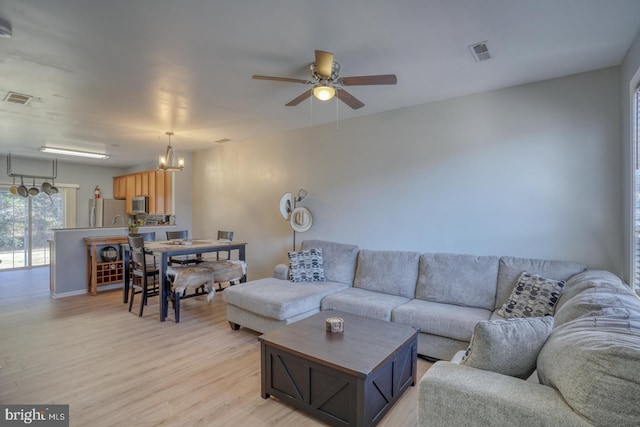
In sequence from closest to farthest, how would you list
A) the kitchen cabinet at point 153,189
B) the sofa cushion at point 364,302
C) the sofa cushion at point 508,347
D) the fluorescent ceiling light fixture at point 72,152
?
the sofa cushion at point 508,347 → the sofa cushion at point 364,302 → the fluorescent ceiling light fixture at point 72,152 → the kitchen cabinet at point 153,189

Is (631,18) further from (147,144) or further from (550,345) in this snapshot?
(147,144)

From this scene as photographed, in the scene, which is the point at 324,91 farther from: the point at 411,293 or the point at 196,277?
the point at 196,277

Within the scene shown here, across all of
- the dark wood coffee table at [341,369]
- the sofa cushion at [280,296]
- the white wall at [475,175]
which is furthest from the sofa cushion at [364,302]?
the white wall at [475,175]

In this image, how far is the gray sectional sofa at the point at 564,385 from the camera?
42.8 inches

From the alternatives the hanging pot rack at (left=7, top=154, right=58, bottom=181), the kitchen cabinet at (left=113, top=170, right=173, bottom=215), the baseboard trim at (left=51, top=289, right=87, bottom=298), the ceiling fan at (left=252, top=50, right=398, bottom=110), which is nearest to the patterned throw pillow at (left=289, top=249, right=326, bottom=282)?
the ceiling fan at (left=252, top=50, right=398, bottom=110)

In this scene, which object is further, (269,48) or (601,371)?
(269,48)

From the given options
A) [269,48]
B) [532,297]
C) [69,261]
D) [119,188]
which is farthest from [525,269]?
[119,188]

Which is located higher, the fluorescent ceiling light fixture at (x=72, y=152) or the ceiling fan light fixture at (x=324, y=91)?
the fluorescent ceiling light fixture at (x=72, y=152)

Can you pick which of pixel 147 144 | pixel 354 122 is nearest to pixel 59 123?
pixel 147 144

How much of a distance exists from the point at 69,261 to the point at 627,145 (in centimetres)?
727

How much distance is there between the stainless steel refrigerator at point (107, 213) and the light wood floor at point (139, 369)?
389 cm

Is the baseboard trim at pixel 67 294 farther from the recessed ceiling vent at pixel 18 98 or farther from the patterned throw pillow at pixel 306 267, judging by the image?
the patterned throw pillow at pixel 306 267

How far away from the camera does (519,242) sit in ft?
10.8

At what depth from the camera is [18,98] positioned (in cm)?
351
